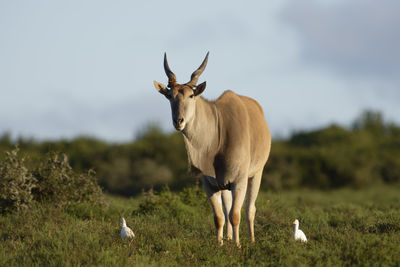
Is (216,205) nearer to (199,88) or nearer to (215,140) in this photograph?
(215,140)

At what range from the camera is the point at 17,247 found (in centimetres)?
868

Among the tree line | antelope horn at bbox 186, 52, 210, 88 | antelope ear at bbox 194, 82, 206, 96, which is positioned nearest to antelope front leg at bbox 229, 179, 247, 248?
antelope ear at bbox 194, 82, 206, 96

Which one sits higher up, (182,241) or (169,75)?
(169,75)

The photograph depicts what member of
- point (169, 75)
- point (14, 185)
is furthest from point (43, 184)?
point (169, 75)

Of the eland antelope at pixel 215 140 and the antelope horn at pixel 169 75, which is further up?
the antelope horn at pixel 169 75

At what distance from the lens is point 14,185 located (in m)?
11.9

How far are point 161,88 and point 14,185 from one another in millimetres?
5203

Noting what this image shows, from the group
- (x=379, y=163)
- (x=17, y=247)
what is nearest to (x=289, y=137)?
(x=379, y=163)

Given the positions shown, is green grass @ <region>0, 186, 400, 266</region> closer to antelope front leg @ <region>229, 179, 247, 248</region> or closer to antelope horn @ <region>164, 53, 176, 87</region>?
antelope front leg @ <region>229, 179, 247, 248</region>

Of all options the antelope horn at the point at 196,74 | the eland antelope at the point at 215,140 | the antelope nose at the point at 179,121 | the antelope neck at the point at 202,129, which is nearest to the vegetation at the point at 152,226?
the eland antelope at the point at 215,140

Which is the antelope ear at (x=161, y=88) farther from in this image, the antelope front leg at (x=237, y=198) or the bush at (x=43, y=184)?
the bush at (x=43, y=184)

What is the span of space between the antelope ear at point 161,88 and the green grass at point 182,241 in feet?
7.56

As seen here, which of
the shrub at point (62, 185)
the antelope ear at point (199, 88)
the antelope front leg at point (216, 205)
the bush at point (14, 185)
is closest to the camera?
the antelope ear at point (199, 88)

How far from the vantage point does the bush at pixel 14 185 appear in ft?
38.7
